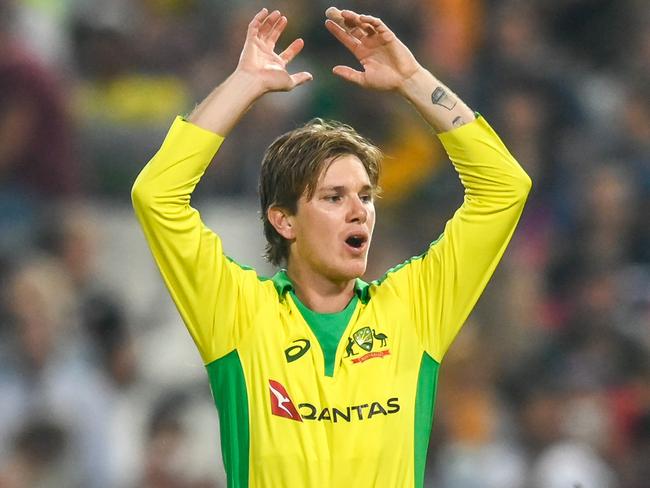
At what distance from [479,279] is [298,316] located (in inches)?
21.3

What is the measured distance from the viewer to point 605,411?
7379 millimetres

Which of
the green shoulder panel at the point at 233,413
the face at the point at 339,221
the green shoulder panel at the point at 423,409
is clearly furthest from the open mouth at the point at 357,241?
the green shoulder panel at the point at 233,413

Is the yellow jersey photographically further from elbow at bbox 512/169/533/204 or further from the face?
the face

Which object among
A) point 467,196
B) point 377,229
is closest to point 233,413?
point 467,196

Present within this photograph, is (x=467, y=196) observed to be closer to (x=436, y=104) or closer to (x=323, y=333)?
(x=436, y=104)

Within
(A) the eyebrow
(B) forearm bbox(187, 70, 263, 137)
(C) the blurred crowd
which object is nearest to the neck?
(A) the eyebrow

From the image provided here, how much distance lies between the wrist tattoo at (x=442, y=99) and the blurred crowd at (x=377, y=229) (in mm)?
3059

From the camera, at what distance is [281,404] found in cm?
383

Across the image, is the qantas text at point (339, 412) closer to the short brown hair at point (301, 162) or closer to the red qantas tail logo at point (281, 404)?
the red qantas tail logo at point (281, 404)

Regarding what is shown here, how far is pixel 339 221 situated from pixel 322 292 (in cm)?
23

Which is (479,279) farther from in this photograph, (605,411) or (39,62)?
(39,62)

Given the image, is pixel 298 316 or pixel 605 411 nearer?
pixel 298 316

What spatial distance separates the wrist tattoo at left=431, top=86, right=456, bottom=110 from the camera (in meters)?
4.02

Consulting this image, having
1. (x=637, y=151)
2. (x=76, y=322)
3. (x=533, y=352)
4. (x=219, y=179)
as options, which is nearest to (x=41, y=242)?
(x=76, y=322)
